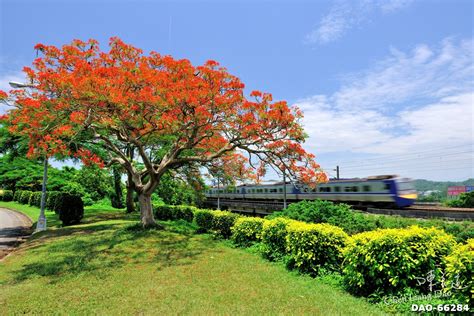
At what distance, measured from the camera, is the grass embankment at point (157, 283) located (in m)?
5.19

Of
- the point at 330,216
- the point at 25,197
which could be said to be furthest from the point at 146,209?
the point at 25,197

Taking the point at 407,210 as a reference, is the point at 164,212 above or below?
below

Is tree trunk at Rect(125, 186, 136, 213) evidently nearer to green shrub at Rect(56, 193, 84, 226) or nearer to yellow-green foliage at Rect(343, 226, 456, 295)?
green shrub at Rect(56, 193, 84, 226)

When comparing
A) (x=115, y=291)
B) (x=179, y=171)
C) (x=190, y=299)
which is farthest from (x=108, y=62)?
(x=190, y=299)

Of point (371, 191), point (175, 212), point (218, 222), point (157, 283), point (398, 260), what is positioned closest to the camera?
point (398, 260)

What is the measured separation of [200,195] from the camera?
2064cm

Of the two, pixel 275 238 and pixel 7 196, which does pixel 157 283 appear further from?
pixel 7 196

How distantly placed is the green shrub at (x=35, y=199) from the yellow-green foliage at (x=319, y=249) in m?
34.4

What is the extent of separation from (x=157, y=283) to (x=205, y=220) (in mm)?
8299

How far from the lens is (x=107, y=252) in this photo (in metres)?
9.91

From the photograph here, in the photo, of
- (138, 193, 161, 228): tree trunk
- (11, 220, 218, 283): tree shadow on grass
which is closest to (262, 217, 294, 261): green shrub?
(11, 220, 218, 283): tree shadow on grass

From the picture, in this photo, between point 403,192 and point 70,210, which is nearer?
point 70,210

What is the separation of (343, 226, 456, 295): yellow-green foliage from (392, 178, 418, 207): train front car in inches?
795

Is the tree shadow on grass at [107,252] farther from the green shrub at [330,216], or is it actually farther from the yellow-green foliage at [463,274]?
the yellow-green foliage at [463,274]
